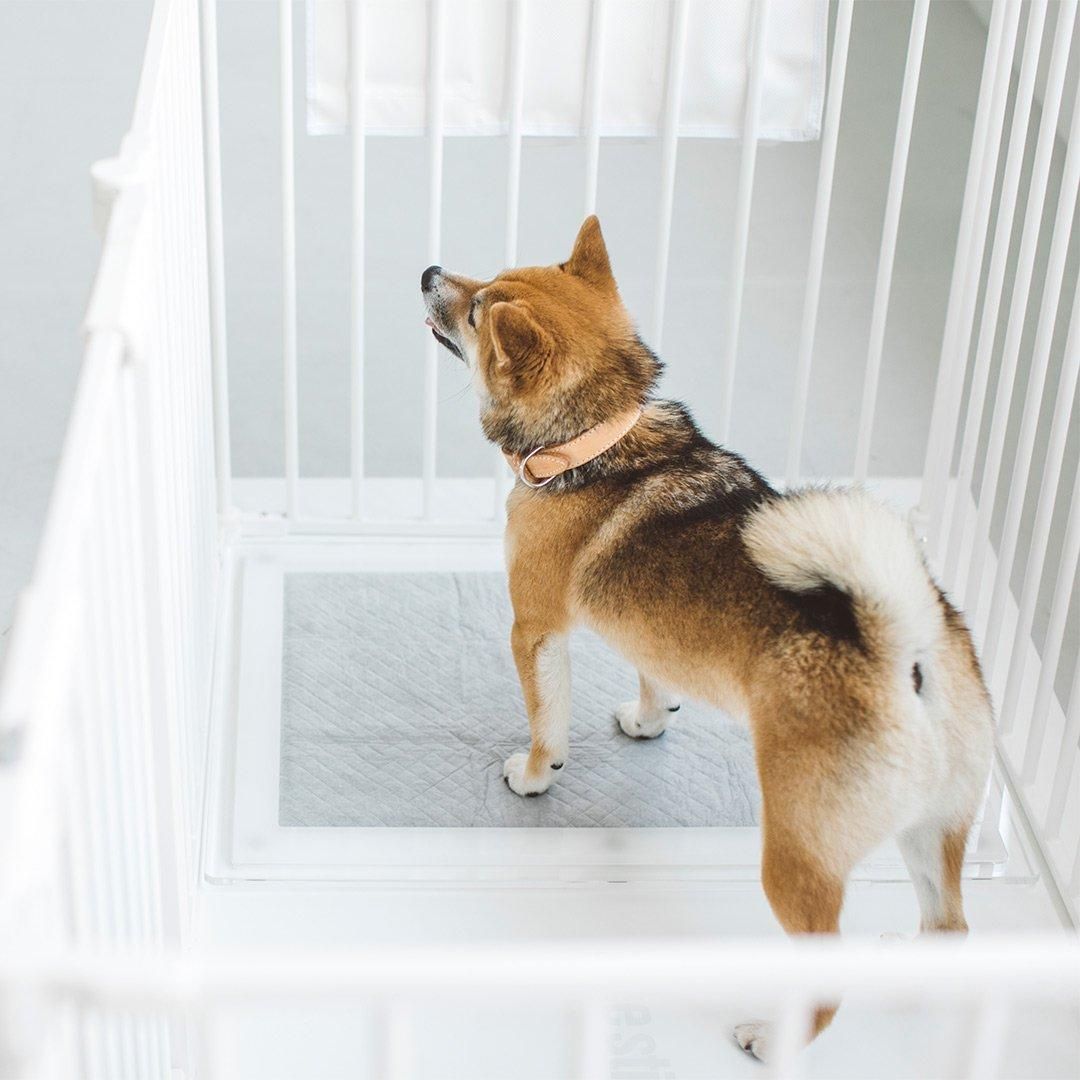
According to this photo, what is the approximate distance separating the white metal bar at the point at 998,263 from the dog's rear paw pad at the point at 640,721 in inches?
19.9

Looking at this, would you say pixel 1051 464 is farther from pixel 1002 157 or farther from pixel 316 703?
pixel 1002 157

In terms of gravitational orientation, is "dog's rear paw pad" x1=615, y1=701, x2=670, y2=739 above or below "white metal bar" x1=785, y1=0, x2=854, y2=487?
below

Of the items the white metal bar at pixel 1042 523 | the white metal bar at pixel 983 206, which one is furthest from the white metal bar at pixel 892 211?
the white metal bar at pixel 1042 523

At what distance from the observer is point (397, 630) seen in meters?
2.38

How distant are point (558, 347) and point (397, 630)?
2.09 ft

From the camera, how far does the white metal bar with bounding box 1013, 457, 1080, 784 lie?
2.00 meters

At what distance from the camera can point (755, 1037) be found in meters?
1.79

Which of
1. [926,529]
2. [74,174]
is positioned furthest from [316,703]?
[74,174]

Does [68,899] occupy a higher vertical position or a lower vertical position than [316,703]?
higher

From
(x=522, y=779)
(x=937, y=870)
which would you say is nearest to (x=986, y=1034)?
(x=937, y=870)

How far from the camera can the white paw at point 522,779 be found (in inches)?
82.3

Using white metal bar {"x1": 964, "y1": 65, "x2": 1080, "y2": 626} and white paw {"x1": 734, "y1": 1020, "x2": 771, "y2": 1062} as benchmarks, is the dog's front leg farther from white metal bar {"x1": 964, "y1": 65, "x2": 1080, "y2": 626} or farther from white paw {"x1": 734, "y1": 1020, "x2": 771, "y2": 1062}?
white metal bar {"x1": 964, "y1": 65, "x2": 1080, "y2": 626}

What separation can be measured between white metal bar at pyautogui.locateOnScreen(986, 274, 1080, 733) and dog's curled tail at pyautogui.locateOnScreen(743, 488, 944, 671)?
1.72 feet

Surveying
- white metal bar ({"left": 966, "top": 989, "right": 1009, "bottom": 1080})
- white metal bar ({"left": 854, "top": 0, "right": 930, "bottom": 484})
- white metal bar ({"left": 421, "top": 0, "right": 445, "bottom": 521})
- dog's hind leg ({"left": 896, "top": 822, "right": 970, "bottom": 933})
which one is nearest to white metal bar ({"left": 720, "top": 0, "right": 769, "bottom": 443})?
white metal bar ({"left": 854, "top": 0, "right": 930, "bottom": 484})
